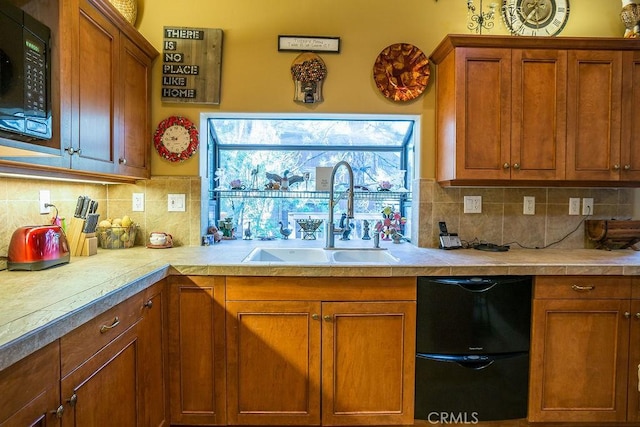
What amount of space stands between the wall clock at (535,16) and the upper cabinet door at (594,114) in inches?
16.1

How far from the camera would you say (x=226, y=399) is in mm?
1812

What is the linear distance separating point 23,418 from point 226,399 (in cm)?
105

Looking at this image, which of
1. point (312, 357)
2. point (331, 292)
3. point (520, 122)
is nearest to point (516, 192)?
point (520, 122)

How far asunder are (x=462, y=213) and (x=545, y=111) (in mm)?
749

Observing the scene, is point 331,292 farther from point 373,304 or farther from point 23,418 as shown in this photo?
point 23,418

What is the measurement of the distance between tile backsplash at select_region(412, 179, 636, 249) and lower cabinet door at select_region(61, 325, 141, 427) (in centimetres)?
174

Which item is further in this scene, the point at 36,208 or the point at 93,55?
the point at 36,208

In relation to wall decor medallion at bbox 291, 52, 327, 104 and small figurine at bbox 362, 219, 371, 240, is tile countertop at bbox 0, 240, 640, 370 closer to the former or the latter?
small figurine at bbox 362, 219, 371, 240

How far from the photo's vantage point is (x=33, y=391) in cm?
92

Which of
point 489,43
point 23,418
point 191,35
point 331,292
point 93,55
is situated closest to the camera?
point 23,418

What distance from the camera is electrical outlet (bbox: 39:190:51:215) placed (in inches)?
71.7

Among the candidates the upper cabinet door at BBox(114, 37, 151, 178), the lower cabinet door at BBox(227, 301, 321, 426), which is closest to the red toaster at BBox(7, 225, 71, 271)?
the upper cabinet door at BBox(114, 37, 151, 178)

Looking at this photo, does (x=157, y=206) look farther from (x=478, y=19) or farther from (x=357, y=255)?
(x=478, y=19)

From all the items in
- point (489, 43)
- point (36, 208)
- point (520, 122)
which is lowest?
point (36, 208)
